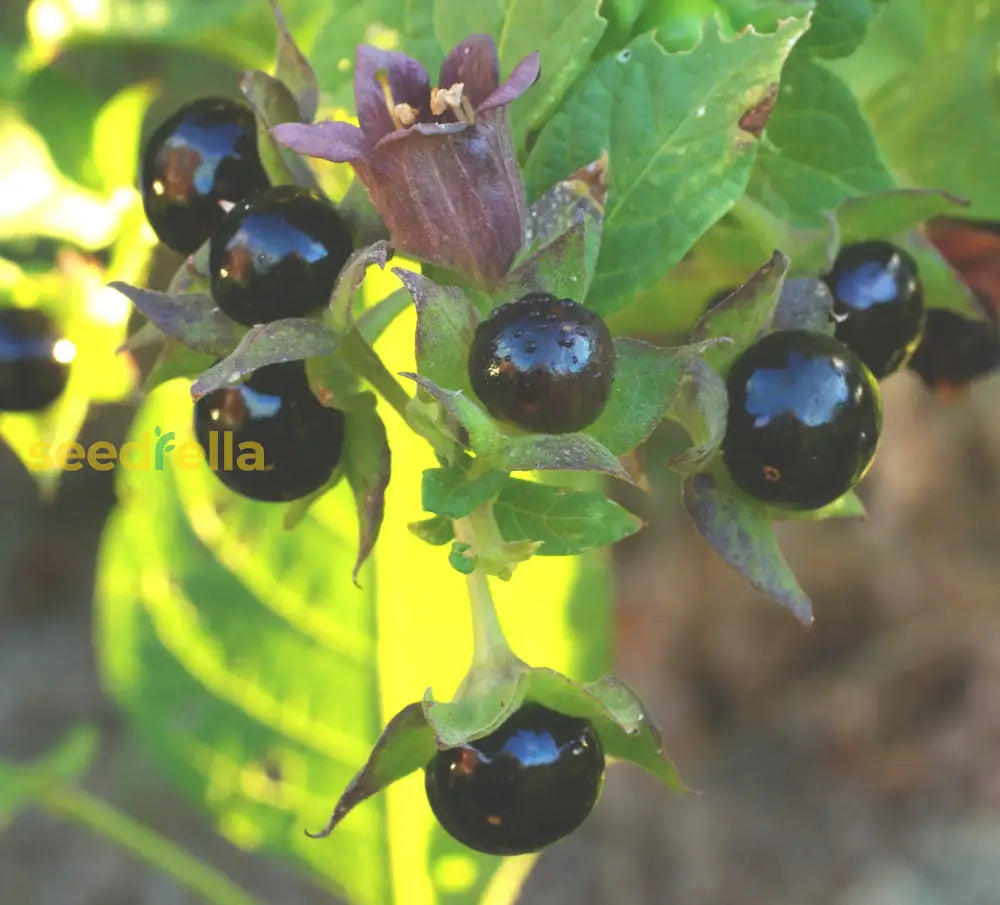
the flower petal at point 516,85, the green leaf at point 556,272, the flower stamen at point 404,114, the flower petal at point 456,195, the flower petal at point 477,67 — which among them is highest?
the flower petal at point 516,85

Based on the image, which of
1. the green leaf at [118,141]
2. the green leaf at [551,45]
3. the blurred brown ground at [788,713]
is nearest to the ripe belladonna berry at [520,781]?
the green leaf at [551,45]

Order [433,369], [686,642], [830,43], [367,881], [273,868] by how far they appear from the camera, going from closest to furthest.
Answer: [433,369]
[830,43]
[367,881]
[273,868]
[686,642]

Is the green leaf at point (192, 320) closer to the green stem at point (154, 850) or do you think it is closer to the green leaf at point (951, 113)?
the green leaf at point (951, 113)

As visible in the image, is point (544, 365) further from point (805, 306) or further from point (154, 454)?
Answer: point (154, 454)

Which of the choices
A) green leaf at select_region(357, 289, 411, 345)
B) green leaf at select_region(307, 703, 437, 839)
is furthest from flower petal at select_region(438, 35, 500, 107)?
green leaf at select_region(307, 703, 437, 839)

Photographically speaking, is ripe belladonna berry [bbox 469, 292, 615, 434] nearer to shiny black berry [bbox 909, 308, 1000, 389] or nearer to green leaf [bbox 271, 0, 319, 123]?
green leaf [bbox 271, 0, 319, 123]

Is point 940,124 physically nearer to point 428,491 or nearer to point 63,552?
point 428,491

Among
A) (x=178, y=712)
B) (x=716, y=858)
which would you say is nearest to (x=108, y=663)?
(x=178, y=712)
